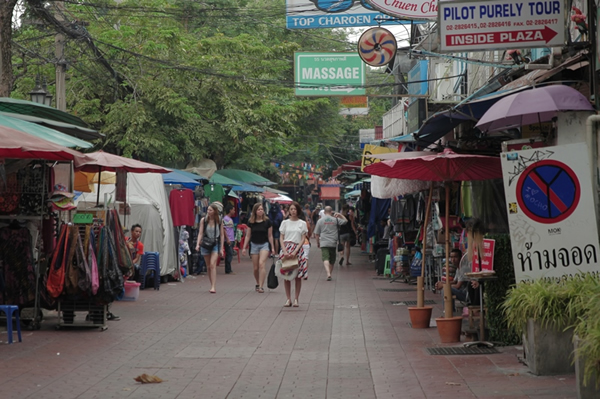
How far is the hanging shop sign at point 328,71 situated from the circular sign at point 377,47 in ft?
6.04

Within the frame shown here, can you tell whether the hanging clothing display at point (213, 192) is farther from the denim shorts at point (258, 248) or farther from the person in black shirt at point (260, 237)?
the denim shorts at point (258, 248)

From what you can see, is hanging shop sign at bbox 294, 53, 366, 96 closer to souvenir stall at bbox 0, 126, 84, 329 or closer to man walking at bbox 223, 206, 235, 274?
man walking at bbox 223, 206, 235, 274

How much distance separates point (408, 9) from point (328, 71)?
4765 mm

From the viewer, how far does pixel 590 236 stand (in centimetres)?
816

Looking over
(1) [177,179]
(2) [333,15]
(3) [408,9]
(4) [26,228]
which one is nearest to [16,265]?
(4) [26,228]

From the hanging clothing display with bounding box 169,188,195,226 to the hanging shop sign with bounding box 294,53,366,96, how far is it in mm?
4683

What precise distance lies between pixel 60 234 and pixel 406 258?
36.0 feet

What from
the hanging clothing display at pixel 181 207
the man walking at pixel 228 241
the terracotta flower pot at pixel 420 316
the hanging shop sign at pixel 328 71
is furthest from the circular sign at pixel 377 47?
the man walking at pixel 228 241

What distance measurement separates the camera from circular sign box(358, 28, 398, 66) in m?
17.5

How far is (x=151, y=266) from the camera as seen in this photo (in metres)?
19.2

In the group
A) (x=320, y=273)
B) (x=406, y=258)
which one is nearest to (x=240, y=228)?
(x=320, y=273)

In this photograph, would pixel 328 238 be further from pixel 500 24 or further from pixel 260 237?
pixel 500 24

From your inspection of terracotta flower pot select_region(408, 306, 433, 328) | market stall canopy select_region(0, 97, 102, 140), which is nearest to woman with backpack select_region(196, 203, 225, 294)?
market stall canopy select_region(0, 97, 102, 140)

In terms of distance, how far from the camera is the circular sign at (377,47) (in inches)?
687
